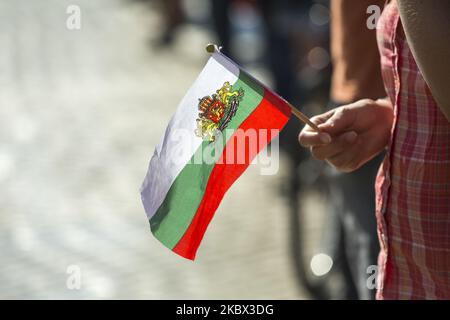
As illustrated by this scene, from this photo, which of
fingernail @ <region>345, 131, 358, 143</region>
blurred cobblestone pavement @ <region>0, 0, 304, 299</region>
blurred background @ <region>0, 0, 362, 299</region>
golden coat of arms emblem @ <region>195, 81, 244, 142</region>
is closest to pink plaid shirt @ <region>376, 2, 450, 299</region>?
fingernail @ <region>345, 131, 358, 143</region>

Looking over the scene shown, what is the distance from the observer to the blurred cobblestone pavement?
5.48m

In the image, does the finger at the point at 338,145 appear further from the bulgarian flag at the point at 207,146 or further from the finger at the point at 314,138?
the bulgarian flag at the point at 207,146

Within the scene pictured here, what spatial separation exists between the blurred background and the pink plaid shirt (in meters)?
2.31

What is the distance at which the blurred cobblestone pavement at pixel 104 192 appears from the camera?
5484 mm

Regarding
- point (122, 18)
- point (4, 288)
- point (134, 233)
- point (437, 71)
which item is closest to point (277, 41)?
point (134, 233)

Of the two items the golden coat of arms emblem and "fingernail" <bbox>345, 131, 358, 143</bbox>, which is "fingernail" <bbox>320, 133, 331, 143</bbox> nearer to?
"fingernail" <bbox>345, 131, 358, 143</bbox>

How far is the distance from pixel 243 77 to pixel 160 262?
3.18 m

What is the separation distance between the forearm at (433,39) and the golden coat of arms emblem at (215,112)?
22.1 inches

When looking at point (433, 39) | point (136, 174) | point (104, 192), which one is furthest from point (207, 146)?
point (136, 174)

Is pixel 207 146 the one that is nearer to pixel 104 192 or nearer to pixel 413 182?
pixel 413 182

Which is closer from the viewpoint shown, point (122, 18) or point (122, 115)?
point (122, 115)

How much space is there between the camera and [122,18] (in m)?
13.0

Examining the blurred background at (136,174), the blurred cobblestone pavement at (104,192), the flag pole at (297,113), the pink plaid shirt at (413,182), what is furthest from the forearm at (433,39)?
the blurred cobblestone pavement at (104,192)
